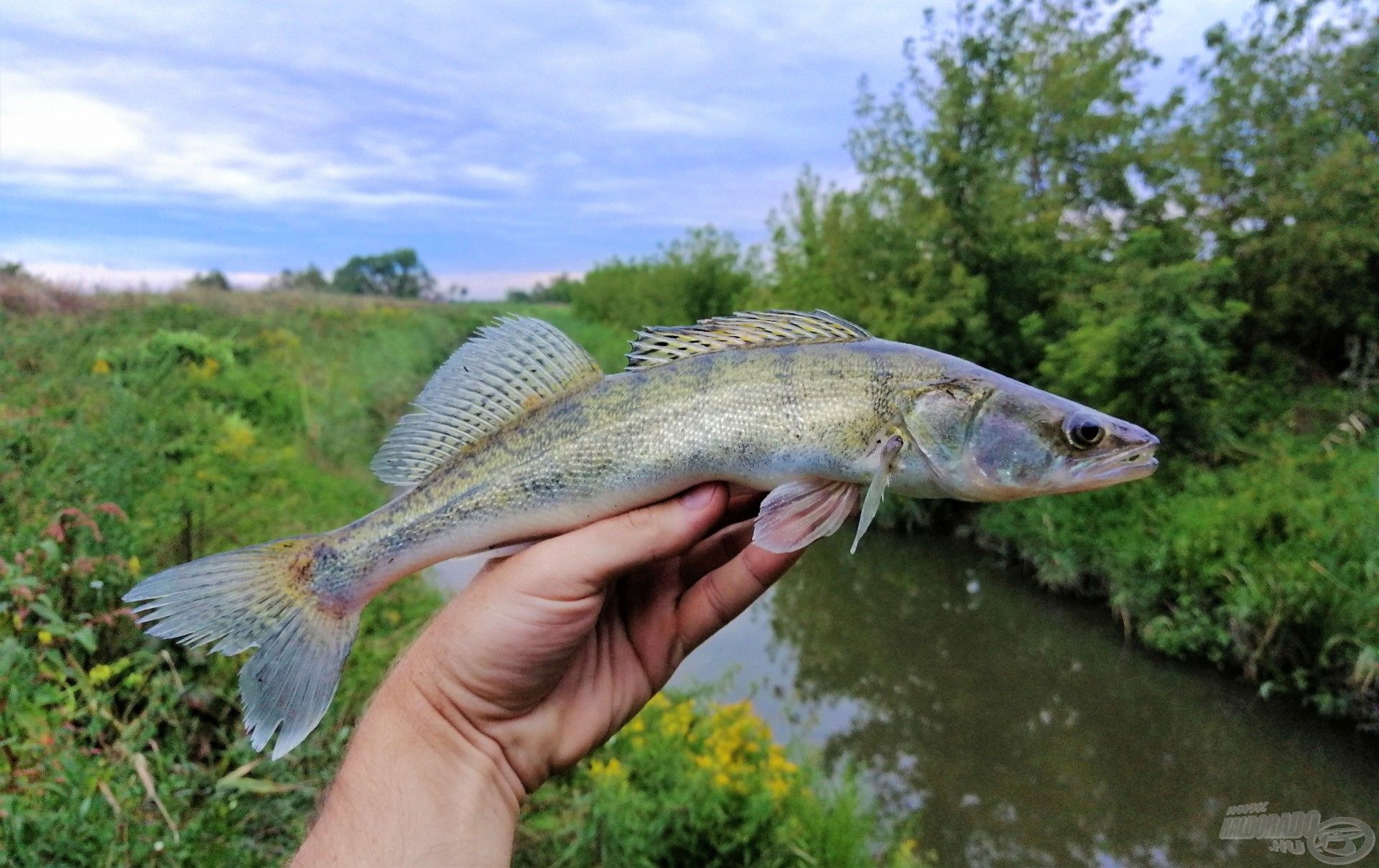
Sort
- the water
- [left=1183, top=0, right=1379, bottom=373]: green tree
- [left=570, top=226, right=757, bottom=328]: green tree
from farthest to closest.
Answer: [left=570, top=226, right=757, bottom=328]: green tree → [left=1183, top=0, right=1379, bottom=373]: green tree → the water

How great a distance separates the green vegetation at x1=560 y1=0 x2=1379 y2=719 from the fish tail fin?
884cm

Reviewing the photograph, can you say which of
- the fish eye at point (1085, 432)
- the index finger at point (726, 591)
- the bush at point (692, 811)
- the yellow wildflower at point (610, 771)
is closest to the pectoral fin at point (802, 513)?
the index finger at point (726, 591)

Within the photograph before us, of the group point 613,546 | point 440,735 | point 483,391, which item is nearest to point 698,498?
point 613,546

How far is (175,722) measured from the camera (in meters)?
4.16

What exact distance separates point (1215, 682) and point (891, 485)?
8733mm

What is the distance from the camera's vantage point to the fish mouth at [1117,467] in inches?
85.6

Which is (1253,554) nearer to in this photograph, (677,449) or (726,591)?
(726,591)

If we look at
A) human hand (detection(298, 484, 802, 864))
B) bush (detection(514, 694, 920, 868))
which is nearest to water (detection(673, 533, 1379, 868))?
bush (detection(514, 694, 920, 868))

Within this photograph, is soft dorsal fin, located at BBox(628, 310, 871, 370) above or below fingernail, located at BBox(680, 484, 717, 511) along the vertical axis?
above

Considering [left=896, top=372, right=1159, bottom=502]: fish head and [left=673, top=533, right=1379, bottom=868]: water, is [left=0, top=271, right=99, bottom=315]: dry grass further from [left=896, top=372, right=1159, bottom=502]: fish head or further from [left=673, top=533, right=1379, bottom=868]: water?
[left=896, top=372, right=1159, bottom=502]: fish head

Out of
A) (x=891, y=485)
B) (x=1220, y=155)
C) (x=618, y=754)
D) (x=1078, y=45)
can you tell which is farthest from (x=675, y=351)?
(x=1078, y=45)

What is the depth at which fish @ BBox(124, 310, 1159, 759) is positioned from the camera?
2.20 metres

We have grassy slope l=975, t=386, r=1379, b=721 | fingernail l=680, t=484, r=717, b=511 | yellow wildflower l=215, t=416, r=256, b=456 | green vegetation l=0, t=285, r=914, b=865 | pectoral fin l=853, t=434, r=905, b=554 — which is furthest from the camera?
yellow wildflower l=215, t=416, r=256, b=456

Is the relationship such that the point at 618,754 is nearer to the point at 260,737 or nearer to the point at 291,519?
the point at 260,737
